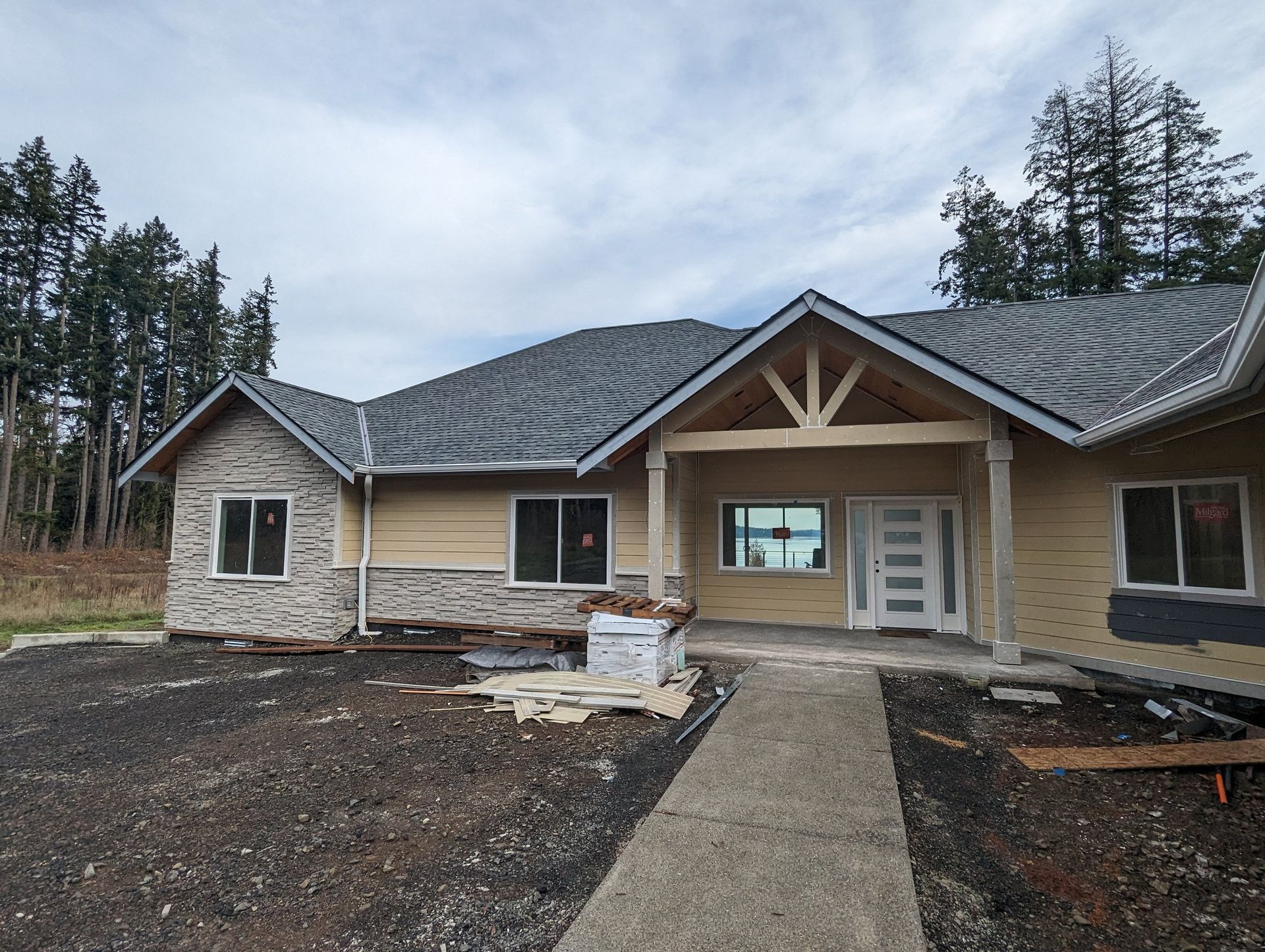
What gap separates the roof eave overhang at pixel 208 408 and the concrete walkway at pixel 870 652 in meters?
6.05

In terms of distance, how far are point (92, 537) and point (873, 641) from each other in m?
34.8

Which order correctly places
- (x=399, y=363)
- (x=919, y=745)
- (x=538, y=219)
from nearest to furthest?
(x=919, y=745), (x=538, y=219), (x=399, y=363)

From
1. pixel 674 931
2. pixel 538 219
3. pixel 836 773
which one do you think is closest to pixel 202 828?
pixel 674 931

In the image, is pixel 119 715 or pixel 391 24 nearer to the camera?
pixel 119 715

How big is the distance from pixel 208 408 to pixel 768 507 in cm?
930

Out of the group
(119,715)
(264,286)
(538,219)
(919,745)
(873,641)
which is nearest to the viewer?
(919,745)

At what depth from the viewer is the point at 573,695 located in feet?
19.4

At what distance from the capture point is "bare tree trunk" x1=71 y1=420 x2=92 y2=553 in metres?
26.0

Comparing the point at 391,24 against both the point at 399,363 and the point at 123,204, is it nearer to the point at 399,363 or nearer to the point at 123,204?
the point at 399,363

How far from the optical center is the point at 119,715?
617 centimetres

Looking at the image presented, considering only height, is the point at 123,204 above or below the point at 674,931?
above

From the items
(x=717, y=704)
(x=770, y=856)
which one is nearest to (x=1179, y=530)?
(x=717, y=704)

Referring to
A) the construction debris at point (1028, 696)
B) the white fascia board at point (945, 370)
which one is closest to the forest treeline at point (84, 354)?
the white fascia board at point (945, 370)

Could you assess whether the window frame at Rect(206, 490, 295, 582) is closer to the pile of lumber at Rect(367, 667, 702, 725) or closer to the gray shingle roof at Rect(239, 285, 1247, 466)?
the gray shingle roof at Rect(239, 285, 1247, 466)
